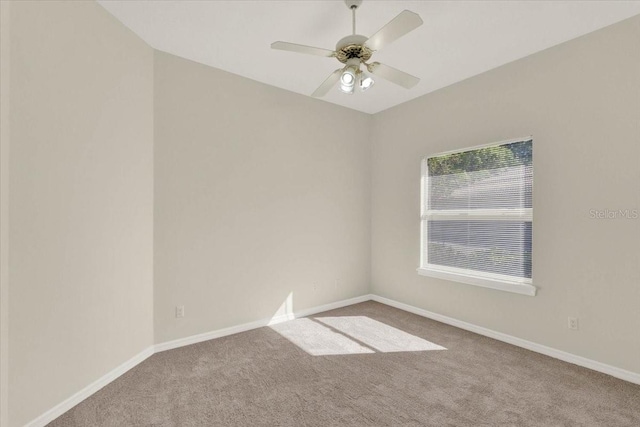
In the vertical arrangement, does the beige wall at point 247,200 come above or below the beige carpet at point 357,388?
above

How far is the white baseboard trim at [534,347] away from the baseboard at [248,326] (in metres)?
0.79

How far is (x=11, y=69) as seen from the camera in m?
1.72

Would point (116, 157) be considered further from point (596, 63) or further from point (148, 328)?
point (596, 63)

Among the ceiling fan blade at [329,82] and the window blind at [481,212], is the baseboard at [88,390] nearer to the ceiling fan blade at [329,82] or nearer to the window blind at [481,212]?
the ceiling fan blade at [329,82]

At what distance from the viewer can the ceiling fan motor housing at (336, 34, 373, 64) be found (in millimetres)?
2004

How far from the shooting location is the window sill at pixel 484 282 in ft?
9.54

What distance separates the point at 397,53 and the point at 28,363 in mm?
3630

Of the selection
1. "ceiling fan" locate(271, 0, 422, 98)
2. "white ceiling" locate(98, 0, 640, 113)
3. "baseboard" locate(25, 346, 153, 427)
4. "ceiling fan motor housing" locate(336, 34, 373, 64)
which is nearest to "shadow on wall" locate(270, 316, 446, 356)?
"baseboard" locate(25, 346, 153, 427)

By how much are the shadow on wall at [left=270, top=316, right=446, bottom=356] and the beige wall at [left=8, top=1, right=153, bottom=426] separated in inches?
57.0

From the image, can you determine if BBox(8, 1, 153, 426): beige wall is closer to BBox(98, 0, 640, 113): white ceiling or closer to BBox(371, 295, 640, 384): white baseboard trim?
BBox(98, 0, 640, 113): white ceiling

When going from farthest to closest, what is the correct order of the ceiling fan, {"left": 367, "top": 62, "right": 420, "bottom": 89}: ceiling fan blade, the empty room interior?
{"left": 367, "top": 62, "right": 420, "bottom": 89}: ceiling fan blade, the empty room interior, the ceiling fan

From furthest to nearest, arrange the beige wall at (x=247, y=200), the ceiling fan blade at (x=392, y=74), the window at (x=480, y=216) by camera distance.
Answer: the window at (x=480, y=216) < the beige wall at (x=247, y=200) < the ceiling fan blade at (x=392, y=74)

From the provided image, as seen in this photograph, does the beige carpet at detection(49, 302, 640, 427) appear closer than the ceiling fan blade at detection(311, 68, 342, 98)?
Yes

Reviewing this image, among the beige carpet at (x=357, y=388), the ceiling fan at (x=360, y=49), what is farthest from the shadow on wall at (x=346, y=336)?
the ceiling fan at (x=360, y=49)
